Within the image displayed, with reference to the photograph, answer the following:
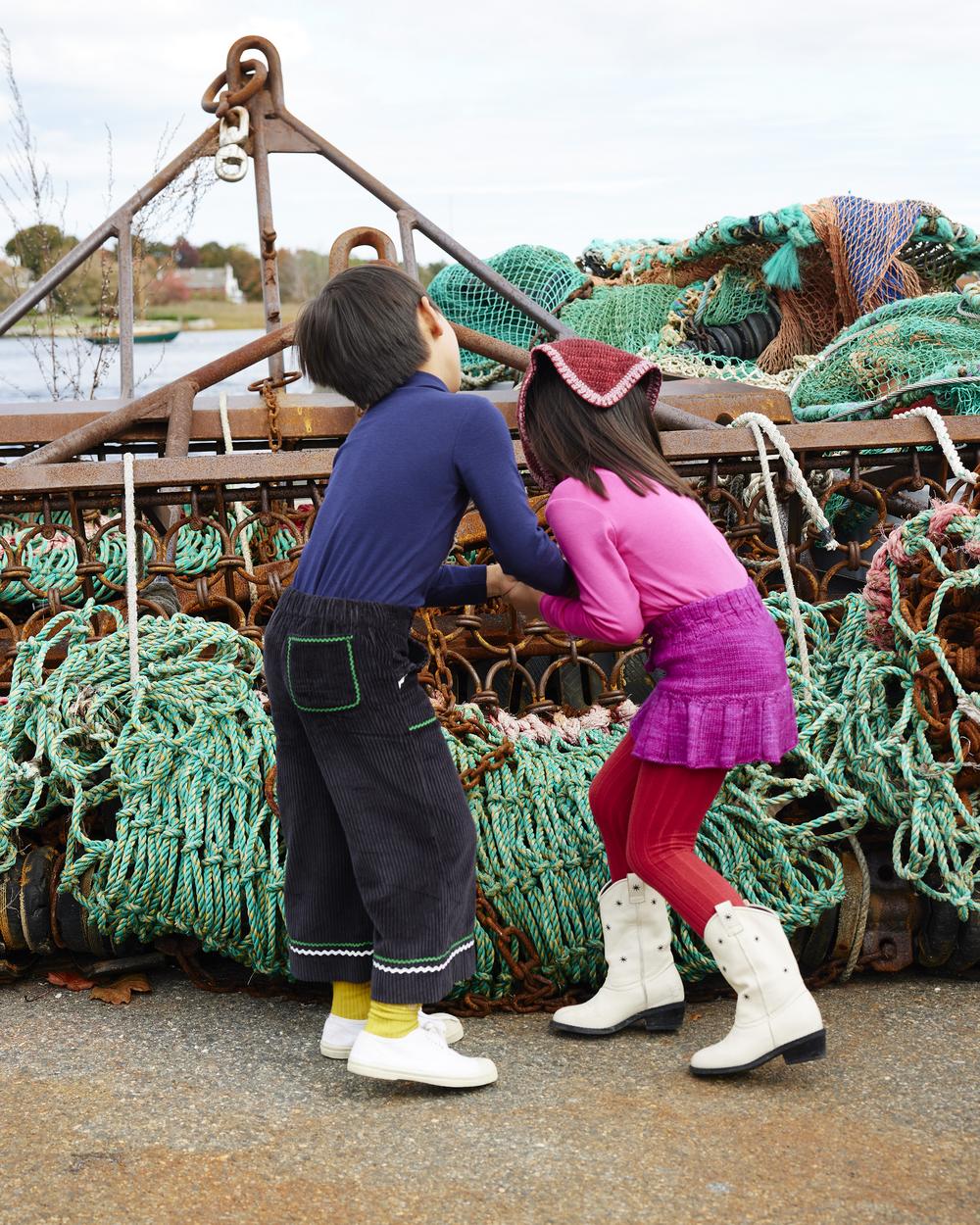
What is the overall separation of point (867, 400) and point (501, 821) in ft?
5.91

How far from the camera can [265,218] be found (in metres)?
4.39

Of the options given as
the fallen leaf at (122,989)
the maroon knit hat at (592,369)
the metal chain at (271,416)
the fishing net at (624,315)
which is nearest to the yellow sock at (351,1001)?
the fallen leaf at (122,989)

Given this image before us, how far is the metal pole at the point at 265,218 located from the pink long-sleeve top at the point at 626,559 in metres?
2.18

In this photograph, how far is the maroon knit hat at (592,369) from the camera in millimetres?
2535

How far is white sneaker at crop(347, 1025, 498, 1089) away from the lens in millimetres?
2434

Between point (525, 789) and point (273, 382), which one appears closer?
point (525, 789)

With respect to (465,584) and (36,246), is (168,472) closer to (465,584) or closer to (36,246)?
(465,584)

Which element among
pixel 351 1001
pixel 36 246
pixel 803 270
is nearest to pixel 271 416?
pixel 351 1001

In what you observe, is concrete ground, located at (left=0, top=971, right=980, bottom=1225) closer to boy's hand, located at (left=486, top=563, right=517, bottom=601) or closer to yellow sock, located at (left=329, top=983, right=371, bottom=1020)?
yellow sock, located at (left=329, top=983, right=371, bottom=1020)

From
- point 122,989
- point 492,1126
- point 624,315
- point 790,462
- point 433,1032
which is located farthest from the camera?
point 624,315

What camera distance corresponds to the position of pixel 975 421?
352 cm

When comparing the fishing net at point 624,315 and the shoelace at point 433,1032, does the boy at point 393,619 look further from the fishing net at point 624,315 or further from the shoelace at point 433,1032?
the fishing net at point 624,315

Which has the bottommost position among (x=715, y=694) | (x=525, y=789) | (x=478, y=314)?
(x=525, y=789)

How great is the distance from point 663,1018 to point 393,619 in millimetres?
A: 977
